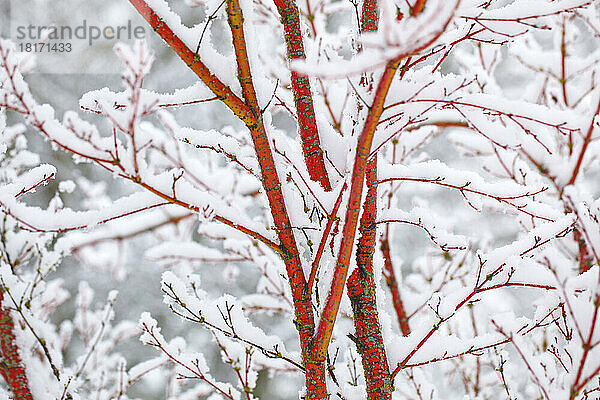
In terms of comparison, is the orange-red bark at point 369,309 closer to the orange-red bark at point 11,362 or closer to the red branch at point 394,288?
Result: the red branch at point 394,288

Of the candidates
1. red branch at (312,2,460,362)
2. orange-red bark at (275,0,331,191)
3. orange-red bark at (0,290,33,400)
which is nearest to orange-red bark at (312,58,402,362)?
red branch at (312,2,460,362)

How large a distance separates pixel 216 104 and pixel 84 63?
6.15 feet

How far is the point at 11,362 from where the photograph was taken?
1.49 meters

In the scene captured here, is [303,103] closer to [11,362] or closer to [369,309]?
[369,309]

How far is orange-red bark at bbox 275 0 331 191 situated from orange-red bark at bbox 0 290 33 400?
1.04m

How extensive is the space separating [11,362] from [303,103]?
119 cm

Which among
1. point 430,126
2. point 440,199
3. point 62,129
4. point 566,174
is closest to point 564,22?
point 430,126

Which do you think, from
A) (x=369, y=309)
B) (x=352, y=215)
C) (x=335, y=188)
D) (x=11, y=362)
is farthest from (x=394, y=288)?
(x=11, y=362)

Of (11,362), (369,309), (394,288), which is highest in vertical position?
(394,288)

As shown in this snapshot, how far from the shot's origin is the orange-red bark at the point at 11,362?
57.5 inches

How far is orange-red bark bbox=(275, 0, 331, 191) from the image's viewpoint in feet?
3.88

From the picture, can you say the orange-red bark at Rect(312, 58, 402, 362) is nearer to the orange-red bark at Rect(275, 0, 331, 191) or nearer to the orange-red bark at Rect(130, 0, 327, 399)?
the orange-red bark at Rect(130, 0, 327, 399)

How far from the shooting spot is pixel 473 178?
3.69ft

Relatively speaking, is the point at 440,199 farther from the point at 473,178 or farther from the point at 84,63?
the point at 473,178
